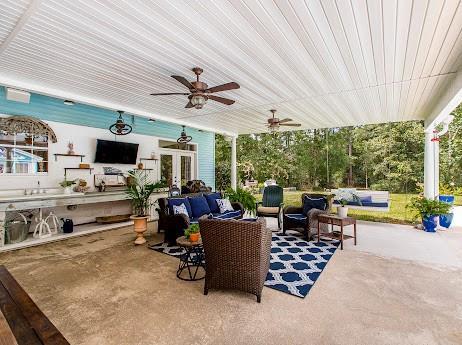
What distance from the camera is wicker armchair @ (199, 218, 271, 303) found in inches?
97.4

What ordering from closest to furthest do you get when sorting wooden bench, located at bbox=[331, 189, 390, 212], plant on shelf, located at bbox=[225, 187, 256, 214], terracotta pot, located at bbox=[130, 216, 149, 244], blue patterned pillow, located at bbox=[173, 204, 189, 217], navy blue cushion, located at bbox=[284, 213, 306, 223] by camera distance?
blue patterned pillow, located at bbox=[173, 204, 189, 217] < terracotta pot, located at bbox=[130, 216, 149, 244] < navy blue cushion, located at bbox=[284, 213, 306, 223] < plant on shelf, located at bbox=[225, 187, 256, 214] < wooden bench, located at bbox=[331, 189, 390, 212]

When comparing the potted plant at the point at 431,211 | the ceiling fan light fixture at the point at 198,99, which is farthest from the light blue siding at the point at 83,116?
the potted plant at the point at 431,211

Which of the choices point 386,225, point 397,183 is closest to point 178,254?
point 386,225

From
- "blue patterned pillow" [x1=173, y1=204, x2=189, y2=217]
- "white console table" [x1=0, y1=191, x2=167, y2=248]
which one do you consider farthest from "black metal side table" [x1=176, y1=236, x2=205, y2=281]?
"white console table" [x1=0, y1=191, x2=167, y2=248]

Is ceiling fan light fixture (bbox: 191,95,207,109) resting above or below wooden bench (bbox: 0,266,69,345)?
above

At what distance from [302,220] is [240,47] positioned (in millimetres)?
3366

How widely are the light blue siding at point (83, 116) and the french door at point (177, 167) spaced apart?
384 millimetres

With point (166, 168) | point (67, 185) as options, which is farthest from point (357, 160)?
point (67, 185)

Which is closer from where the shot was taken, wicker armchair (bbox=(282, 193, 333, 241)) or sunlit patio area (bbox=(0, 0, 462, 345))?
sunlit patio area (bbox=(0, 0, 462, 345))

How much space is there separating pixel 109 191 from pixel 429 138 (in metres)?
8.36

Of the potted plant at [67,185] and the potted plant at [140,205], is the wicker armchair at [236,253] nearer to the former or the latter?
the potted plant at [140,205]

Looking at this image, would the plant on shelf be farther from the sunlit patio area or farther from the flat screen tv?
the flat screen tv

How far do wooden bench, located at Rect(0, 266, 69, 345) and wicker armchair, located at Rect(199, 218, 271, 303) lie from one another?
1.39m

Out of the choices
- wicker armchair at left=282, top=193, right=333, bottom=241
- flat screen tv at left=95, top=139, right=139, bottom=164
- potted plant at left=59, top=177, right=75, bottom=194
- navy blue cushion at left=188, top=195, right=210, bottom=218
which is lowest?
wicker armchair at left=282, top=193, right=333, bottom=241
